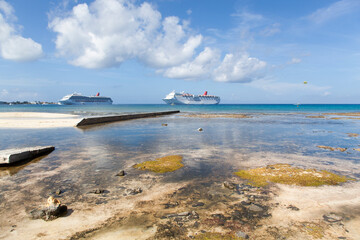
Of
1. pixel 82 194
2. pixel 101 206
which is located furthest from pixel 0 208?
pixel 101 206

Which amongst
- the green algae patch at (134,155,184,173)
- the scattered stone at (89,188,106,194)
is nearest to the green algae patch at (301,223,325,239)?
the green algae patch at (134,155,184,173)

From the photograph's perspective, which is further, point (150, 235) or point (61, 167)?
point (61, 167)

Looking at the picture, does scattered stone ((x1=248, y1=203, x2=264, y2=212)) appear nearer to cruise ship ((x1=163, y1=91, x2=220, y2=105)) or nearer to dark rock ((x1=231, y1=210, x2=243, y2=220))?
dark rock ((x1=231, y1=210, x2=243, y2=220))

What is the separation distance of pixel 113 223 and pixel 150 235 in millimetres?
846

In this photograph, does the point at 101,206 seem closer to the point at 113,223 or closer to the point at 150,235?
the point at 113,223

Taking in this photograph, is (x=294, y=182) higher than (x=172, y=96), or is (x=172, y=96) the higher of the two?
(x=172, y=96)

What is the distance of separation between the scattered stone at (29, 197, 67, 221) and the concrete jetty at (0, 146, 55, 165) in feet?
15.6

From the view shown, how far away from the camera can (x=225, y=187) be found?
597 cm

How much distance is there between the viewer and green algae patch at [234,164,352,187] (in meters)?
6.45

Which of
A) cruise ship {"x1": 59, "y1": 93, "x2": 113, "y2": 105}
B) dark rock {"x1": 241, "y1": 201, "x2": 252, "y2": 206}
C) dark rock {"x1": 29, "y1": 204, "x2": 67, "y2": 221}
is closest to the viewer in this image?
dark rock {"x1": 29, "y1": 204, "x2": 67, "y2": 221}

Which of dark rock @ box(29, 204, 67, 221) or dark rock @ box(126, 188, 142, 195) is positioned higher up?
dark rock @ box(29, 204, 67, 221)

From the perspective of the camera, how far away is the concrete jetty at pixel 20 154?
7900 mm

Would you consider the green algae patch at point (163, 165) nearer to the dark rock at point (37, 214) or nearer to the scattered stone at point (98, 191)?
the scattered stone at point (98, 191)

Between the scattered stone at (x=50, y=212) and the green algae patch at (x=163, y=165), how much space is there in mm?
3480
